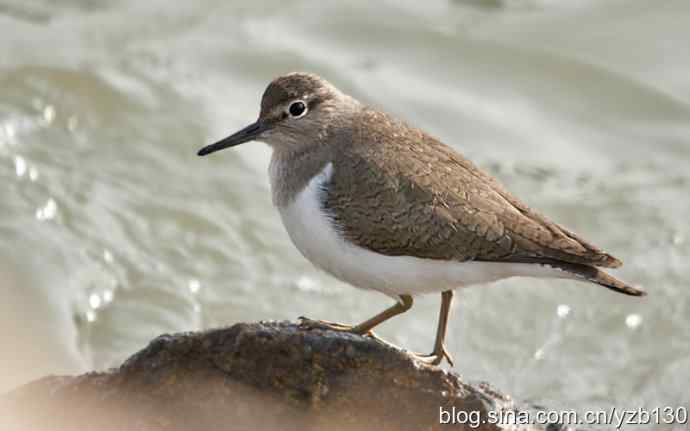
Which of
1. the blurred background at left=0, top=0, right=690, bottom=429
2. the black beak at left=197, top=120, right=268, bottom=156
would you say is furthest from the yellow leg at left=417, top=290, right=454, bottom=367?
the blurred background at left=0, top=0, right=690, bottom=429

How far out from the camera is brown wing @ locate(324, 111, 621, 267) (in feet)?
25.3

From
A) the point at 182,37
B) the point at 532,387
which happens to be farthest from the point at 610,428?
the point at 182,37

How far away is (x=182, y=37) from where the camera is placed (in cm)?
1712

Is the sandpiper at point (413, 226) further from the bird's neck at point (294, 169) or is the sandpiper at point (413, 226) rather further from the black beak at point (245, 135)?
the black beak at point (245, 135)

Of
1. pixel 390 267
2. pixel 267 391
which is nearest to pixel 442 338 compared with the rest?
pixel 390 267

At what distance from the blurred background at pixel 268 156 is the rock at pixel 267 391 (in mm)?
3132

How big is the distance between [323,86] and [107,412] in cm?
310

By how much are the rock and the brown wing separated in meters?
0.83

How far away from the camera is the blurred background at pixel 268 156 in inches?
453

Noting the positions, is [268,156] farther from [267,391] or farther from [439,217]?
[267,391]

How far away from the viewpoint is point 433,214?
781 centimetres

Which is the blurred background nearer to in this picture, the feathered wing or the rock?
the feathered wing

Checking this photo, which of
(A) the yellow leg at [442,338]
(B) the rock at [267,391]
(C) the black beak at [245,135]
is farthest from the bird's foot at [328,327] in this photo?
(C) the black beak at [245,135]

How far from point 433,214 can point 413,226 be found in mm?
164
